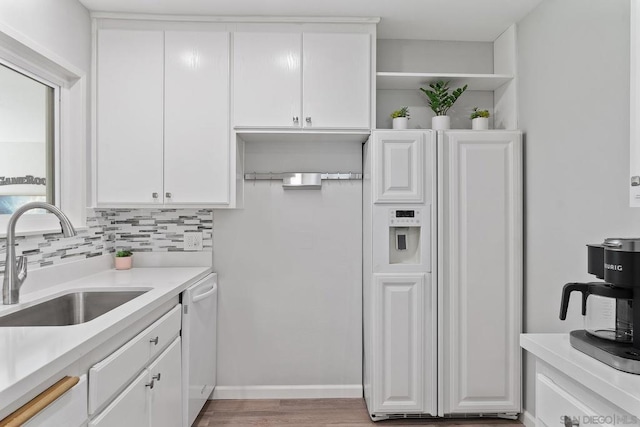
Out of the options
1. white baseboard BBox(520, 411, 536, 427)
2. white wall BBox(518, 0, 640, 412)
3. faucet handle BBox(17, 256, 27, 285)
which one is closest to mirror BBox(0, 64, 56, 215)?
faucet handle BBox(17, 256, 27, 285)

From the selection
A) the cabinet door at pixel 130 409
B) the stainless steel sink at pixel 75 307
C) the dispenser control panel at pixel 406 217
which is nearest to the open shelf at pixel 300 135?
the dispenser control panel at pixel 406 217

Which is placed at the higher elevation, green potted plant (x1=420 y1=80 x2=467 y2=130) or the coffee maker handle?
green potted plant (x1=420 y1=80 x2=467 y2=130)

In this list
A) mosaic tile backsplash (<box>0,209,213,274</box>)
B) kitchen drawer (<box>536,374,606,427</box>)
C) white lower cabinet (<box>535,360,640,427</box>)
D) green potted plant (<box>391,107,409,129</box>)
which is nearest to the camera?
white lower cabinet (<box>535,360,640,427</box>)

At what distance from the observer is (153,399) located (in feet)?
5.84

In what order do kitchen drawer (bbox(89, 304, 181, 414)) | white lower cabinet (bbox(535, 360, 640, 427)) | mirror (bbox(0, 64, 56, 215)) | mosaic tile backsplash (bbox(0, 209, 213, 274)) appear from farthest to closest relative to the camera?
mosaic tile backsplash (bbox(0, 209, 213, 274)) → mirror (bbox(0, 64, 56, 215)) → kitchen drawer (bbox(89, 304, 181, 414)) → white lower cabinet (bbox(535, 360, 640, 427))

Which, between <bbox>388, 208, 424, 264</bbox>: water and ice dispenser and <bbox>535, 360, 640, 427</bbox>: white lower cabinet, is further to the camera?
<bbox>388, 208, 424, 264</bbox>: water and ice dispenser

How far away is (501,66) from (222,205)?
2068 mm

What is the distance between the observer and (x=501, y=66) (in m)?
2.82

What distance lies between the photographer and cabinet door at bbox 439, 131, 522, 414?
8.26ft

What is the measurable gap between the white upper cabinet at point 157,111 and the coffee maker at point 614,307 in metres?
2.00

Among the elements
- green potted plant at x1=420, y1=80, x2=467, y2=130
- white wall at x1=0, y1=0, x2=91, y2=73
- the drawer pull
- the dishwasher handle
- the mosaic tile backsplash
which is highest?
white wall at x1=0, y1=0, x2=91, y2=73

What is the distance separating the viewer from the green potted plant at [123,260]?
8.86 ft

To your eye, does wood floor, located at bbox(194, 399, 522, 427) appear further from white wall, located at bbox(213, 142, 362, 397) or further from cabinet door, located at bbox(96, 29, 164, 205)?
cabinet door, located at bbox(96, 29, 164, 205)

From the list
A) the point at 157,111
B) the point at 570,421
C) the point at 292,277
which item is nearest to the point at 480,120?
the point at 292,277
